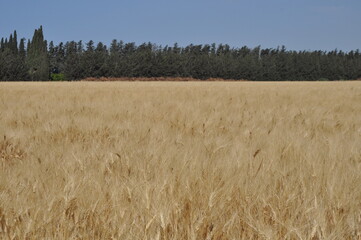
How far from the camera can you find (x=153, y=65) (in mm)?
58250

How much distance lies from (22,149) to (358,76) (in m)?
84.8

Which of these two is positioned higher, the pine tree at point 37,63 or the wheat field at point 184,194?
the pine tree at point 37,63

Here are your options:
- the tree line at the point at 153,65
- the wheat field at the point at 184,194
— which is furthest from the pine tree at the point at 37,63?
the wheat field at the point at 184,194

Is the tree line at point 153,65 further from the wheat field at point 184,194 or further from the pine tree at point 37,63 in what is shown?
the wheat field at point 184,194

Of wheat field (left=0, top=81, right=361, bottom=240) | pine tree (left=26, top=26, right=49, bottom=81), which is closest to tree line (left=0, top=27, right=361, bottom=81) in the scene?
pine tree (left=26, top=26, right=49, bottom=81)

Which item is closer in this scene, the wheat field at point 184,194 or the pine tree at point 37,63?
the wheat field at point 184,194

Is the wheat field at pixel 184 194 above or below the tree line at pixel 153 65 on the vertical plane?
below

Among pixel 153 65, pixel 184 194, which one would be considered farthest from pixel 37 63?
pixel 184 194

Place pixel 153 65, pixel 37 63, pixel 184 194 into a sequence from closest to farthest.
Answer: pixel 184 194 < pixel 37 63 < pixel 153 65

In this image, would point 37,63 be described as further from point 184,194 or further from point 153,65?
point 184,194

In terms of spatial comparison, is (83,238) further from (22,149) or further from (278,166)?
(22,149)

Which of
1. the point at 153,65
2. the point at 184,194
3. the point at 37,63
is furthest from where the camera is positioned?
the point at 153,65

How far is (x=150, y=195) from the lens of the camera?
1126 mm

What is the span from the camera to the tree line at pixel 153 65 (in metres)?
48.9
